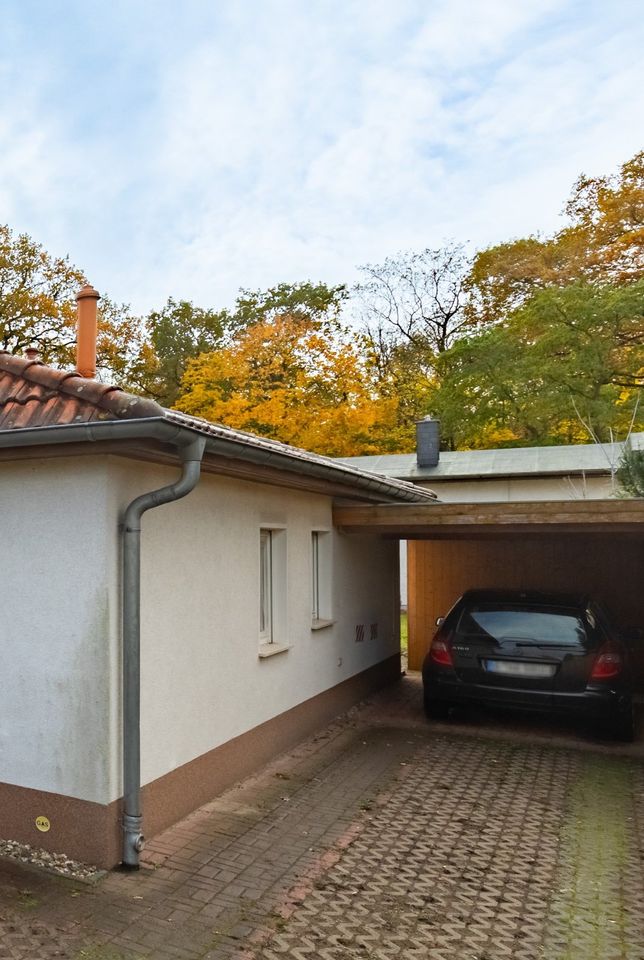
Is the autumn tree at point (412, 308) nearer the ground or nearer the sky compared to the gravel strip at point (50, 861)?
nearer the sky

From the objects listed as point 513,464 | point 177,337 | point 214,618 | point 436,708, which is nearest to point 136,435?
point 214,618

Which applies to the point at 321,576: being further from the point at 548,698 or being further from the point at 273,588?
the point at 548,698

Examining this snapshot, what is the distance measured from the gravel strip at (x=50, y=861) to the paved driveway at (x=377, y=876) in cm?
10

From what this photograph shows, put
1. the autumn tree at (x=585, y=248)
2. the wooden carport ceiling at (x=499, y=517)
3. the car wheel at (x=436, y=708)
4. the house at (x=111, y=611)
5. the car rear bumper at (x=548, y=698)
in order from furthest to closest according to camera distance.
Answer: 1. the autumn tree at (x=585, y=248)
2. the car wheel at (x=436, y=708)
3. the car rear bumper at (x=548, y=698)
4. the wooden carport ceiling at (x=499, y=517)
5. the house at (x=111, y=611)

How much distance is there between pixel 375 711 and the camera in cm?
889

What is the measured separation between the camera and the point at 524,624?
755 cm

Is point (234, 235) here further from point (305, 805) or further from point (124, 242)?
point (305, 805)

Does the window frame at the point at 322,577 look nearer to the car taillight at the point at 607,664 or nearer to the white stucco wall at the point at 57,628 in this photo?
the car taillight at the point at 607,664

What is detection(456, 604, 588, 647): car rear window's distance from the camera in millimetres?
7391

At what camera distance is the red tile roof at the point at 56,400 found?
14.1 feet

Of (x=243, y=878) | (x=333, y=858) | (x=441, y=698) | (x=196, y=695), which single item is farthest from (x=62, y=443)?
(x=441, y=698)

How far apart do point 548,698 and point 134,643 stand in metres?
4.68

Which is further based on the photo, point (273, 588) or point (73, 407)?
point (273, 588)

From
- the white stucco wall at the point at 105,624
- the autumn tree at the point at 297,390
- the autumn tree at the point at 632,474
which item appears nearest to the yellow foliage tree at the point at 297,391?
the autumn tree at the point at 297,390
